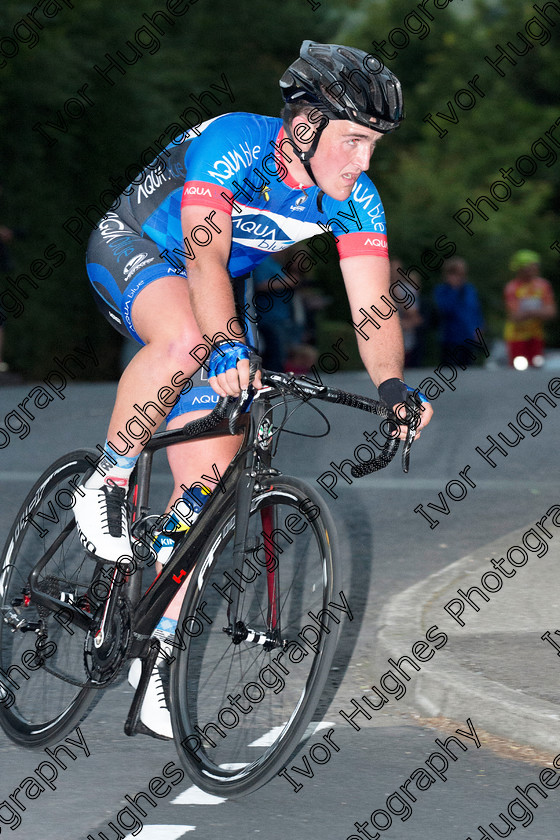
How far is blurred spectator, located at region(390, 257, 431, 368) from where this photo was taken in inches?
703

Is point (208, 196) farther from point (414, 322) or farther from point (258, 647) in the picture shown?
point (414, 322)

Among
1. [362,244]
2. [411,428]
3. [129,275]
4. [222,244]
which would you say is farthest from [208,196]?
[411,428]

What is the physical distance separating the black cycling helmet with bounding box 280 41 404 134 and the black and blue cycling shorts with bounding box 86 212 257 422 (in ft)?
2.26

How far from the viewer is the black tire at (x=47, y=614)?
4469 millimetres

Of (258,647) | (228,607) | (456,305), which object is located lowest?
(456,305)

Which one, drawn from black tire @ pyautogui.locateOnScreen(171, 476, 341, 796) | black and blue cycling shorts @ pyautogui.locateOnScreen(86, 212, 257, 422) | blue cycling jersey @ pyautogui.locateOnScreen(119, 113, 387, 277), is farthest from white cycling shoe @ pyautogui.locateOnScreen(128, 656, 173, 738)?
blue cycling jersey @ pyautogui.locateOnScreen(119, 113, 387, 277)

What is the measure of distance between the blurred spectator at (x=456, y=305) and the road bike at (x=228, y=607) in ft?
45.2

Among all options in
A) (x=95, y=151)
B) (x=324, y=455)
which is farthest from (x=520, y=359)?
(x=324, y=455)

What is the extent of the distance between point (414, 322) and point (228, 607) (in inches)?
574

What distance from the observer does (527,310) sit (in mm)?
18781

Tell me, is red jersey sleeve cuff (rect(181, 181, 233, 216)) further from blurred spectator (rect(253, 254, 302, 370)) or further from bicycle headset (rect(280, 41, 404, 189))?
blurred spectator (rect(253, 254, 302, 370))

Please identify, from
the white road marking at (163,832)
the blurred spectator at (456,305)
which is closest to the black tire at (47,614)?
the white road marking at (163,832)

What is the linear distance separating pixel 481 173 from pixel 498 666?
5395 centimetres

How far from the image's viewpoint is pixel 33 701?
4.66m
